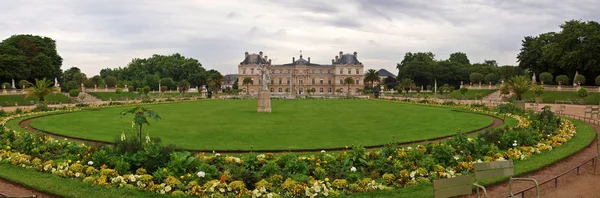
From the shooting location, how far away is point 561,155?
11578 millimetres

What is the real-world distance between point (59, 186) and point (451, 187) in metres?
7.56

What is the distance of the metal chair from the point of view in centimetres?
582

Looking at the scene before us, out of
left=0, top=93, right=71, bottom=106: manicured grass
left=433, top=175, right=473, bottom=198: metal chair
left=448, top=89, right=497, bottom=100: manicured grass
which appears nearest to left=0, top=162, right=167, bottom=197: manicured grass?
left=433, top=175, right=473, bottom=198: metal chair

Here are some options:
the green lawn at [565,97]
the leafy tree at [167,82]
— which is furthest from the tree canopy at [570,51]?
the leafy tree at [167,82]

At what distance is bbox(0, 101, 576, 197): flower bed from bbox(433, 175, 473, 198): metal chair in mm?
2198

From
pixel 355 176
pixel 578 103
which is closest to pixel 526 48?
pixel 578 103

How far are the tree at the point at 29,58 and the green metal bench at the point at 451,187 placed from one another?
64.8 meters

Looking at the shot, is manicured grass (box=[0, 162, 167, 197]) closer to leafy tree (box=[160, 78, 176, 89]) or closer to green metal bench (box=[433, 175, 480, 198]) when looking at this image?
green metal bench (box=[433, 175, 480, 198])

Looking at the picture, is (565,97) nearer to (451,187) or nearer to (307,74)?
(451,187)

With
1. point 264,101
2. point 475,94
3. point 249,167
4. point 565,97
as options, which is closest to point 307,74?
point 475,94

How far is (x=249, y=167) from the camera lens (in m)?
9.68

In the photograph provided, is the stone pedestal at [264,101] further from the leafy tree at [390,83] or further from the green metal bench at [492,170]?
the leafy tree at [390,83]

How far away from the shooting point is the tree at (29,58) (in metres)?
56.4

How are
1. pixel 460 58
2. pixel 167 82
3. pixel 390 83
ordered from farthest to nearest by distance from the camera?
pixel 390 83, pixel 460 58, pixel 167 82
